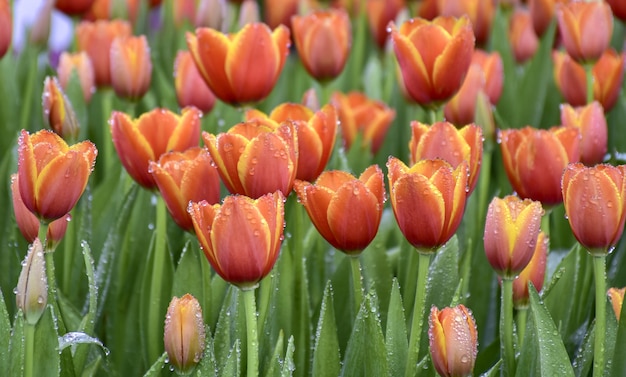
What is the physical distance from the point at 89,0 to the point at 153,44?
0.40m

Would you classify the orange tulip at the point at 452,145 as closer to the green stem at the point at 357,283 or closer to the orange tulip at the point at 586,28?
the green stem at the point at 357,283

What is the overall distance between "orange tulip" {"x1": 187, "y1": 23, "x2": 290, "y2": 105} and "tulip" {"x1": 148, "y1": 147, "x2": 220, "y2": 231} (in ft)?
0.92

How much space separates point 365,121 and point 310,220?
1.66 feet

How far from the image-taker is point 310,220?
1.48 m

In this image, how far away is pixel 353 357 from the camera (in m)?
1.22

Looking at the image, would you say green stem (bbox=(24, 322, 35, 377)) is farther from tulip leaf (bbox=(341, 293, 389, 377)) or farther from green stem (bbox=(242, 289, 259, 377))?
tulip leaf (bbox=(341, 293, 389, 377))

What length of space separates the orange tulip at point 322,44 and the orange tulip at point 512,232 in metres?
0.68

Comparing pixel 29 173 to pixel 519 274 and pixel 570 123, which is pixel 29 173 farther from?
pixel 570 123

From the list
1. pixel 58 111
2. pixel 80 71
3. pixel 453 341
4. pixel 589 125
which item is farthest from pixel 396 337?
pixel 80 71

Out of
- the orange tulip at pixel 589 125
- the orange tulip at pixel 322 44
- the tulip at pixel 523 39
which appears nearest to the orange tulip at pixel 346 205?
the orange tulip at pixel 589 125

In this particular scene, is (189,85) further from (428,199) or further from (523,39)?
(523,39)

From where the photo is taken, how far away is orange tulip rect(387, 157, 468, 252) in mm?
1117

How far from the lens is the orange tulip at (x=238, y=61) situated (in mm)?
1494

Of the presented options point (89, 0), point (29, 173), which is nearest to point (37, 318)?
point (29, 173)
